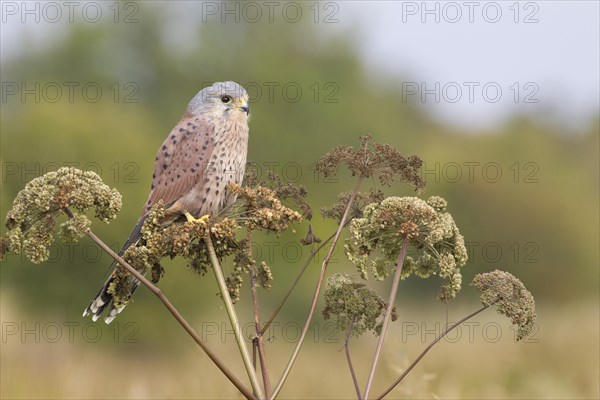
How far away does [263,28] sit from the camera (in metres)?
46.4

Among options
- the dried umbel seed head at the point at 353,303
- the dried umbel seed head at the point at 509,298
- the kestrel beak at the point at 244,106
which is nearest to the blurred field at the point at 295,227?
the dried umbel seed head at the point at 353,303

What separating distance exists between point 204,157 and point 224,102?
20.9 inches

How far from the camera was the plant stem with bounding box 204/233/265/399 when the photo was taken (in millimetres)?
4355

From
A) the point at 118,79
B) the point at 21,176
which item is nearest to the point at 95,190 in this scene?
the point at 21,176

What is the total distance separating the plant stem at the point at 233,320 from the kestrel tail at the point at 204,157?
65.7 inches

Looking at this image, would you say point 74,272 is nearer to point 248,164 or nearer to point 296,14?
point 248,164

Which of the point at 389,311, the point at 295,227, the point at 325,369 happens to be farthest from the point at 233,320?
the point at 295,227

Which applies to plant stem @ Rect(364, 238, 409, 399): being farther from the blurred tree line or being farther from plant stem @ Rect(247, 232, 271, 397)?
the blurred tree line

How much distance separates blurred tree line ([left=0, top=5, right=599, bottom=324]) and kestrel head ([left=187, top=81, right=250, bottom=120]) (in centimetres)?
1454

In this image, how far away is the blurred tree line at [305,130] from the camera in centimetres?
2661

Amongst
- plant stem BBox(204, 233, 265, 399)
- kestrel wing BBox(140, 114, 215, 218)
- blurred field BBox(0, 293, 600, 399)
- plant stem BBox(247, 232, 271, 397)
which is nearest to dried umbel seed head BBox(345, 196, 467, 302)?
plant stem BBox(247, 232, 271, 397)

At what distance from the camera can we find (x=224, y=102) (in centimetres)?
712

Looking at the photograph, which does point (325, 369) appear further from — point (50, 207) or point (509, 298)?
point (50, 207)

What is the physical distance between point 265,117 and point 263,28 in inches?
498
